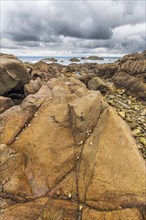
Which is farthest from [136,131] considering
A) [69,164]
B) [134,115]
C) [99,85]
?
[99,85]

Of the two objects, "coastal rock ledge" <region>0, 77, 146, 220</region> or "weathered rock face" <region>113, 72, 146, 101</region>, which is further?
"weathered rock face" <region>113, 72, 146, 101</region>

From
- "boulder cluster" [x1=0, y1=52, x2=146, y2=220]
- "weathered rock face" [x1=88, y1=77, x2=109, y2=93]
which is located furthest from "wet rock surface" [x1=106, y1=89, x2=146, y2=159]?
"weathered rock face" [x1=88, y1=77, x2=109, y2=93]

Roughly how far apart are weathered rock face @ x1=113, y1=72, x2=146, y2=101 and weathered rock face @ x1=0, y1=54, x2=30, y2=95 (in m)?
9.93

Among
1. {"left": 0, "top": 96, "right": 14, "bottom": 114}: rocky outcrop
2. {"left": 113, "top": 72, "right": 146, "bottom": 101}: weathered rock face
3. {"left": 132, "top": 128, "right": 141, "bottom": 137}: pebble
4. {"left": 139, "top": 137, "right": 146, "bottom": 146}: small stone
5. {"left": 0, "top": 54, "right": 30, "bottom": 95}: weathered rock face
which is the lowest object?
{"left": 139, "top": 137, "right": 146, "bottom": 146}: small stone

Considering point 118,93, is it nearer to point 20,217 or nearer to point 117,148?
point 117,148

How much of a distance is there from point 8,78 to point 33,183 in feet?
27.7

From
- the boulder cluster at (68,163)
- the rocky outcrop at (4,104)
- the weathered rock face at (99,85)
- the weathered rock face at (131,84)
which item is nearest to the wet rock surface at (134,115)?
the boulder cluster at (68,163)

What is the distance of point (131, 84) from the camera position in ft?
62.8

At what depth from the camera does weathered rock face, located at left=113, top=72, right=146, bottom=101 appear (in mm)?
17953

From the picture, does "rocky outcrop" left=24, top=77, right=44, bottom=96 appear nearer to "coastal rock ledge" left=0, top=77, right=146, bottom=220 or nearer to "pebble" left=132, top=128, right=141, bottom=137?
"coastal rock ledge" left=0, top=77, right=146, bottom=220

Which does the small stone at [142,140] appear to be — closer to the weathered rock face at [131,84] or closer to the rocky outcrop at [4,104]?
the rocky outcrop at [4,104]

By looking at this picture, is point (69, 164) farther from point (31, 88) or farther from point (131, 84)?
point (131, 84)

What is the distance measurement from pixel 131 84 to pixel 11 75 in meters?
11.3

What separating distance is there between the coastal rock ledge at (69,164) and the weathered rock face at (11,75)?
499 cm
